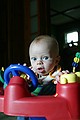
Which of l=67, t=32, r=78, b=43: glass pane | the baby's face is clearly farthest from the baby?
l=67, t=32, r=78, b=43: glass pane

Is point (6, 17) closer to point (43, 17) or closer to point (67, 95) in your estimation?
point (43, 17)

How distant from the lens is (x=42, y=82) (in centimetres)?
69

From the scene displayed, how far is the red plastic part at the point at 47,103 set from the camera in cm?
43

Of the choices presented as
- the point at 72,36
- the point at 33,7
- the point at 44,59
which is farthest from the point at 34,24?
the point at 72,36

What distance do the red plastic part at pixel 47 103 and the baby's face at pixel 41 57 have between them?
0.19 meters

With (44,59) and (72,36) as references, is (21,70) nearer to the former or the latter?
(44,59)

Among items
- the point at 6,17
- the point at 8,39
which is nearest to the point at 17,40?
the point at 8,39

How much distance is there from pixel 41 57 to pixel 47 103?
0.22 metres

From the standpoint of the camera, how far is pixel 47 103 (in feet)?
1.44

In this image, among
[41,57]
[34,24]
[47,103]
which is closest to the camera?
[47,103]

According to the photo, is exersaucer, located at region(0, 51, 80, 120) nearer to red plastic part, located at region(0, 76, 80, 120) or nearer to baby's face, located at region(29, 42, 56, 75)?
red plastic part, located at region(0, 76, 80, 120)

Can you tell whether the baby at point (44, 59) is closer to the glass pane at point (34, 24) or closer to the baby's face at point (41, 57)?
the baby's face at point (41, 57)

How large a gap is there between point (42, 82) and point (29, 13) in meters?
1.66

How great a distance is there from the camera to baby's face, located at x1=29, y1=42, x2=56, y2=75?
0.64 metres
